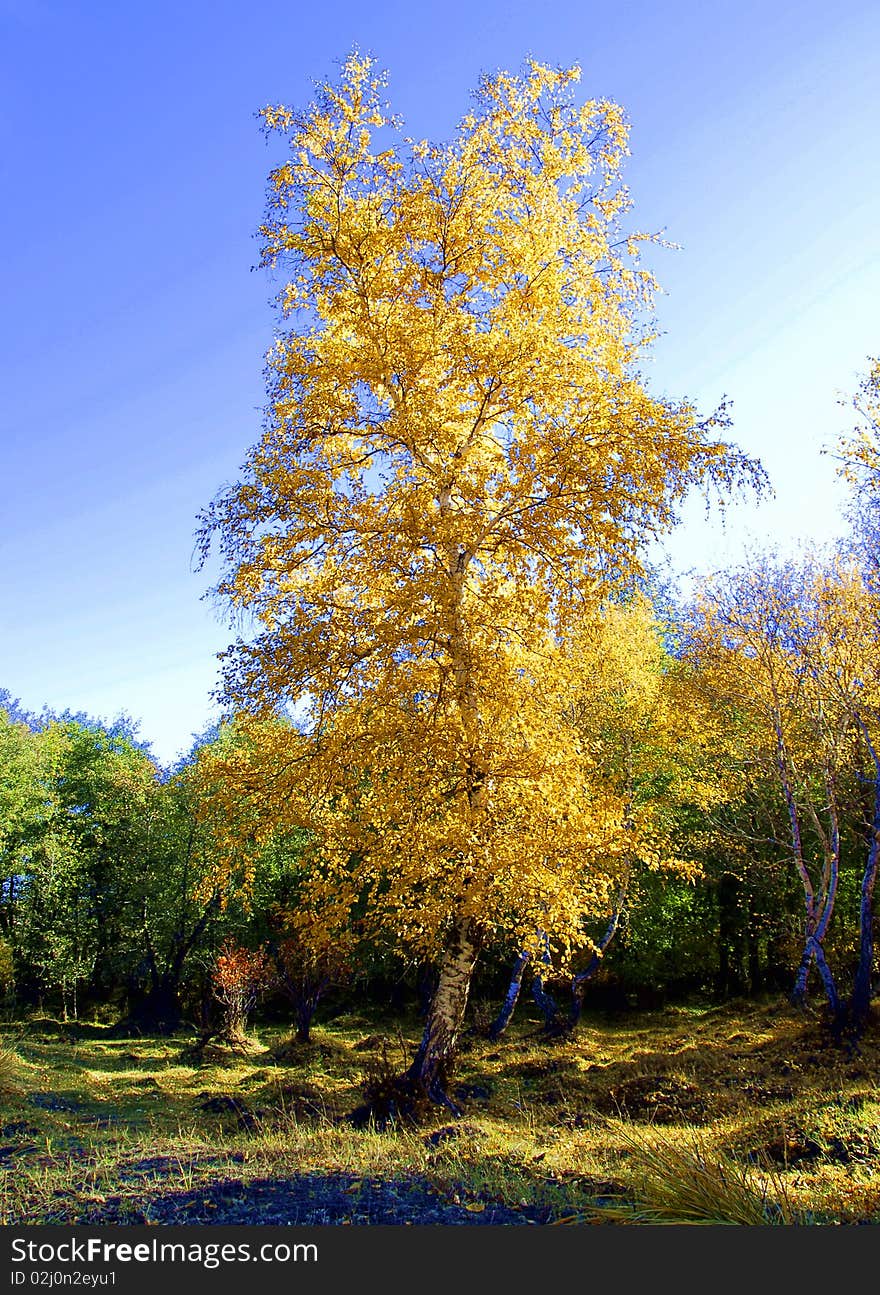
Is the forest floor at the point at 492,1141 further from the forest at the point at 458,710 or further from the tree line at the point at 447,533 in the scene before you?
the tree line at the point at 447,533

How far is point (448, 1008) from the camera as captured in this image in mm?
9102

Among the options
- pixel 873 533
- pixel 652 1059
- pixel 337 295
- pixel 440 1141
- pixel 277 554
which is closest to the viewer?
pixel 440 1141

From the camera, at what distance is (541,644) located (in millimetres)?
8773

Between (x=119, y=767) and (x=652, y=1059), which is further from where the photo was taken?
(x=119, y=767)

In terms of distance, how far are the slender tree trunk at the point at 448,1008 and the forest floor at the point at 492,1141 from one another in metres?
0.68

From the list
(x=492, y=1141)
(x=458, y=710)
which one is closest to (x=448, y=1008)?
(x=492, y=1141)

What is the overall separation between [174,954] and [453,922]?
23.8 metres

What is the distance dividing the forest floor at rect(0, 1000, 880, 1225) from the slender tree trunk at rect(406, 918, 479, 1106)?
0.68m

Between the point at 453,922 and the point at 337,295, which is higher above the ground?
the point at 337,295

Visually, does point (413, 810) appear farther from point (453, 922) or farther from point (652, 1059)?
point (652, 1059)

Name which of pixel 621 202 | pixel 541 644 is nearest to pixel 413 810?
pixel 541 644

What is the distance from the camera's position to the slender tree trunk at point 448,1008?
29.7 ft

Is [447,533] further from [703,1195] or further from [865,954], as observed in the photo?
[865,954]

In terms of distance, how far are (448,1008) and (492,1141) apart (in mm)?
2185
